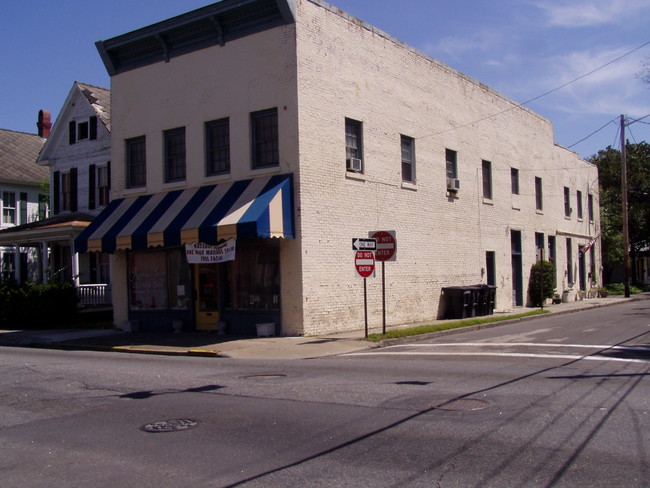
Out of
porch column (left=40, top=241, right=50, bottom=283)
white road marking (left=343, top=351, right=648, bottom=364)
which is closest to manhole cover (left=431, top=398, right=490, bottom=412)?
white road marking (left=343, top=351, right=648, bottom=364)

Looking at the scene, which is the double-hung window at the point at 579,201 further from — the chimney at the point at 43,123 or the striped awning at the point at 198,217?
the chimney at the point at 43,123

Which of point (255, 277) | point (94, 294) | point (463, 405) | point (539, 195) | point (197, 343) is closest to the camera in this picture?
point (463, 405)

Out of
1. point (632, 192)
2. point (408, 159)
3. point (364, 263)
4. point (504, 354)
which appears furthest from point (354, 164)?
point (632, 192)

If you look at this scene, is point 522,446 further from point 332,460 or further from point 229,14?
point 229,14

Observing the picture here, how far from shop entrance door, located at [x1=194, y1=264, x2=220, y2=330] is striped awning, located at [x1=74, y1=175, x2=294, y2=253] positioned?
186cm

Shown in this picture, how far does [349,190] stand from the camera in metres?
19.9

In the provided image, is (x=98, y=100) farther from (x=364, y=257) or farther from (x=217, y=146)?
(x=364, y=257)

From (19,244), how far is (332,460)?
27.0 m

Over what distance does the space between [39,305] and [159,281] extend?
6000mm

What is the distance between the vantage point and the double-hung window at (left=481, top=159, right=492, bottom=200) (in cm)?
2852

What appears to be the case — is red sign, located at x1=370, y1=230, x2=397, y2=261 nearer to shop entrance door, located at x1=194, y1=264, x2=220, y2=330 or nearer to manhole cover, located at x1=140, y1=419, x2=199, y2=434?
shop entrance door, located at x1=194, y1=264, x2=220, y2=330

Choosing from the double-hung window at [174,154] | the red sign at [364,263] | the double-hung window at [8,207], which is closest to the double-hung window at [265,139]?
the double-hung window at [174,154]

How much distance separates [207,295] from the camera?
794 inches

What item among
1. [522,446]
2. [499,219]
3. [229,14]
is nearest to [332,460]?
[522,446]
